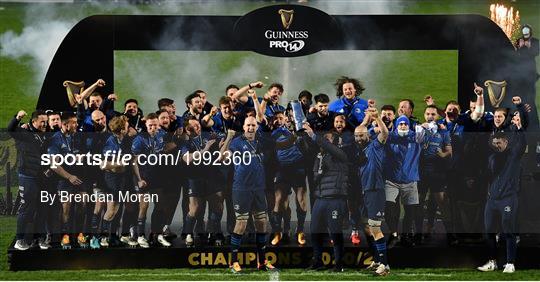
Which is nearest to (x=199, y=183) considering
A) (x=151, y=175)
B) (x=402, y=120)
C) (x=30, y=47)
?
(x=151, y=175)

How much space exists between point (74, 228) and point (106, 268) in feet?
1.91

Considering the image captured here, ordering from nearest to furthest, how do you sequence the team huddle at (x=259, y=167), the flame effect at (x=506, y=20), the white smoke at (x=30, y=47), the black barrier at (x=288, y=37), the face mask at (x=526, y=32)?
the team huddle at (x=259, y=167) → the black barrier at (x=288, y=37) → the face mask at (x=526, y=32) → the flame effect at (x=506, y=20) → the white smoke at (x=30, y=47)

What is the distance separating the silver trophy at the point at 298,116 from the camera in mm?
17094

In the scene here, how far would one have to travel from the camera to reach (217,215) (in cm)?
1731

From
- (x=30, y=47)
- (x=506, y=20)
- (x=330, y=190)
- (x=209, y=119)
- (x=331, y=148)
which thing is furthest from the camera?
(x=30, y=47)

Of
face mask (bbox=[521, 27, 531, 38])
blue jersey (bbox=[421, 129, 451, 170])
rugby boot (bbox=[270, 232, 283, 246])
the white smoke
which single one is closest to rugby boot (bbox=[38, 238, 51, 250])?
rugby boot (bbox=[270, 232, 283, 246])

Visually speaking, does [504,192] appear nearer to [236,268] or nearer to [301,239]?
[301,239]

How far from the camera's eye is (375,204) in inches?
667

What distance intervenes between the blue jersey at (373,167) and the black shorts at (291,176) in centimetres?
72

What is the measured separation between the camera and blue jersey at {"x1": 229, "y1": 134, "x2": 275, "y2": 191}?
16969 mm

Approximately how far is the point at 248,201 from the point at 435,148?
2208 mm

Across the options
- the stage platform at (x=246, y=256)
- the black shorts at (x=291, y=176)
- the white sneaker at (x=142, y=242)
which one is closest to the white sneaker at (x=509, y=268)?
the stage platform at (x=246, y=256)

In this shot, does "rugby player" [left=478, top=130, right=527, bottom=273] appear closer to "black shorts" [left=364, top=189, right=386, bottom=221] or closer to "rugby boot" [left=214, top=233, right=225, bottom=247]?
"black shorts" [left=364, top=189, right=386, bottom=221]

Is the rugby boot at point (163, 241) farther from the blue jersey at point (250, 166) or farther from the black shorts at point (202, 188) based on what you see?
the blue jersey at point (250, 166)
